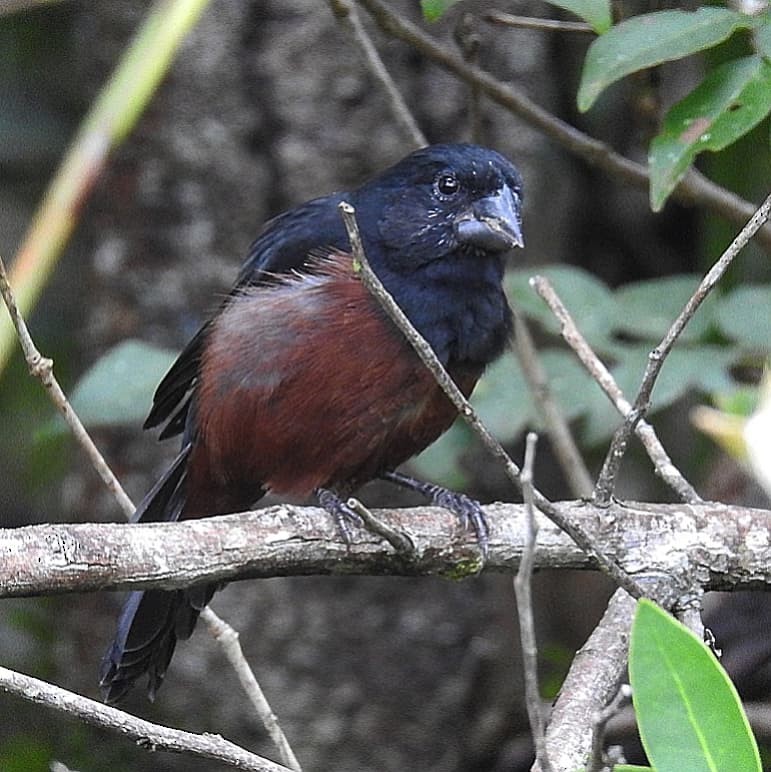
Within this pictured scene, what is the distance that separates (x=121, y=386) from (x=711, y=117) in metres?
1.48

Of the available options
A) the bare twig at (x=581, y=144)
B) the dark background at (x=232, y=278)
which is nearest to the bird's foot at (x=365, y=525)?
the bare twig at (x=581, y=144)

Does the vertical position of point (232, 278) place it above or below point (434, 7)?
below

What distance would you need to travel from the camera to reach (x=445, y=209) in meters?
2.85

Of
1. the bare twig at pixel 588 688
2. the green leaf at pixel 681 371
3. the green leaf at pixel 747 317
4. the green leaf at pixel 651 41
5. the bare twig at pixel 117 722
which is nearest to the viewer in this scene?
the bare twig at pixel 117 722

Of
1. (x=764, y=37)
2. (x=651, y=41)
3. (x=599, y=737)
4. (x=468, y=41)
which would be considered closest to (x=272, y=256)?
(x=468, y=41)

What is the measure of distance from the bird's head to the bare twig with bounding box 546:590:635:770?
0.91 meters

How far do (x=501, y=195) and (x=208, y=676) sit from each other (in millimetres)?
1576

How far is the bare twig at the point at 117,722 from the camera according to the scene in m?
1.46

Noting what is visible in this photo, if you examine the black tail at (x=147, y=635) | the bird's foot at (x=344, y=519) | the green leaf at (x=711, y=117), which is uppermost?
the green leaf at (x=711, y=117)

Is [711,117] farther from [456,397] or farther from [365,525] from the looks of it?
[365,525]

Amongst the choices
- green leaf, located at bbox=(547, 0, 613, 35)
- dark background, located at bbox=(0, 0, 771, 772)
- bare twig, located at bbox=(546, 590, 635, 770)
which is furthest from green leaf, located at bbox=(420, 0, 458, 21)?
dark background, located at bbox=(0, 0, 771, 772)

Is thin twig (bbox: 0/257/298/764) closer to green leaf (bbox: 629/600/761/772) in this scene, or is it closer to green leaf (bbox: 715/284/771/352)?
green leaf (bbox: 629/600/761/772)

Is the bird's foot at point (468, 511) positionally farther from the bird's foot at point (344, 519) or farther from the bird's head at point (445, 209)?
the bird's head at point (445, 209)

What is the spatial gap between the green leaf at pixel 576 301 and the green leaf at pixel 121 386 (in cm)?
81
